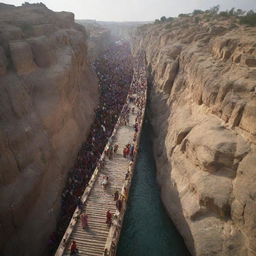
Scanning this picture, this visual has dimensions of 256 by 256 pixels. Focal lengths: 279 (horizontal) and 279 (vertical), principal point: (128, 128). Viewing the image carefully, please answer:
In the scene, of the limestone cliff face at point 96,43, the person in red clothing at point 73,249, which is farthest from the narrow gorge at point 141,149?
the limestone cliff face at point 96,43

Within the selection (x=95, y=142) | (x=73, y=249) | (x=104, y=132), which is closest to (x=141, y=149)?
(x=104, y=132)

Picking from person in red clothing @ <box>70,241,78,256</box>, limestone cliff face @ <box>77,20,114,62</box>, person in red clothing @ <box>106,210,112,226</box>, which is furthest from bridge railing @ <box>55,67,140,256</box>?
limestone cliff face @ <box>77,20,114,62</box>

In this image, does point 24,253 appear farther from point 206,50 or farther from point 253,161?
point 206,50

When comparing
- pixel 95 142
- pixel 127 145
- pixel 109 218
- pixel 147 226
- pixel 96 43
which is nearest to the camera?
pixel 109 218

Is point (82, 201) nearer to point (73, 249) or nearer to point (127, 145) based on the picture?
point (73, 249)

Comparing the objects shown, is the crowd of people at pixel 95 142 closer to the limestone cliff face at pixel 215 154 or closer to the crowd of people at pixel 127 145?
the crowd of people at pixel 127 145

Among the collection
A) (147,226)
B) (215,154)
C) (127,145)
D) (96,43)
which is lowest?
(147,226)
